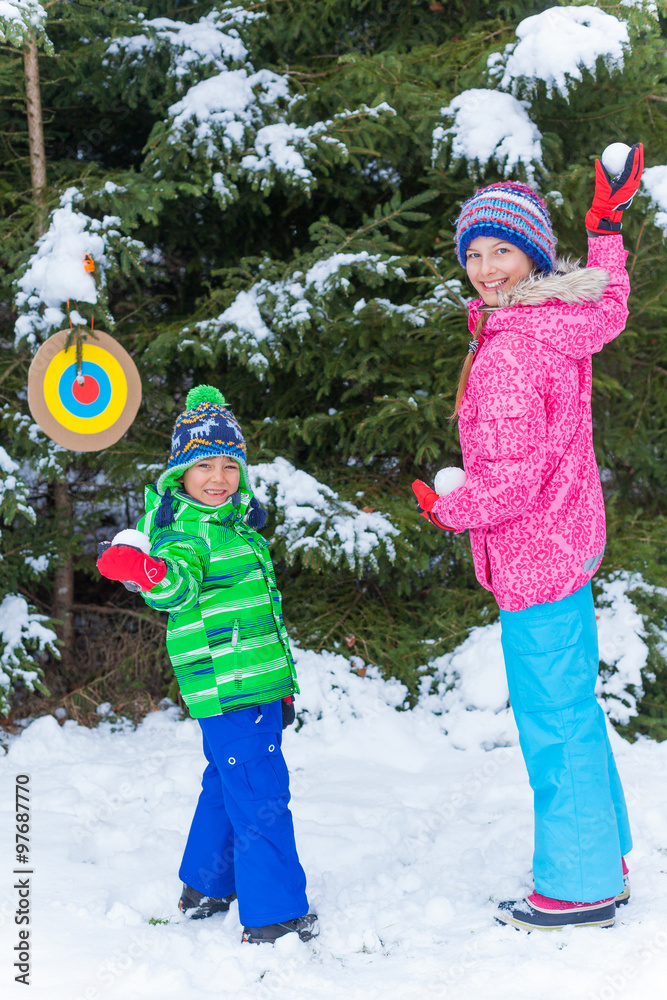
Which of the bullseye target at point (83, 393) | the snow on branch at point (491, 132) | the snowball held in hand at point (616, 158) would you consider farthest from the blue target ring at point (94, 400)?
the snowball held in hand at point (616, 158)

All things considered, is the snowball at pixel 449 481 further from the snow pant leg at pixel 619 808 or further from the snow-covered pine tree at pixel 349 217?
the snow-covered pine tree at pixel 349 217

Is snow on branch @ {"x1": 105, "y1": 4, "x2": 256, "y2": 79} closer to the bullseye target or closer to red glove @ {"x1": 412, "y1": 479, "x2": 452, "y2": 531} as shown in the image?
the bullseye target

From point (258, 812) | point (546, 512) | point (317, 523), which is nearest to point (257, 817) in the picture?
point (258, 812)

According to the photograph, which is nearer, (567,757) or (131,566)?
(131,566)

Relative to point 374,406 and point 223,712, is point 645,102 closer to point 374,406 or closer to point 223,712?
point 374,406

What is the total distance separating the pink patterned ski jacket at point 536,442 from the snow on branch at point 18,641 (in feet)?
9.03

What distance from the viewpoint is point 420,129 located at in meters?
4.27

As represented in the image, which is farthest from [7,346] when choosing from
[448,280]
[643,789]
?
[643,789]

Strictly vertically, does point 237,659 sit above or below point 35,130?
below

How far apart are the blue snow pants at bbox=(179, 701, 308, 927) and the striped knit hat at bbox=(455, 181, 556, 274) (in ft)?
5.51

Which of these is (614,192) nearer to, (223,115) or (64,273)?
(223,115)

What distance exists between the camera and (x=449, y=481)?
101 inches

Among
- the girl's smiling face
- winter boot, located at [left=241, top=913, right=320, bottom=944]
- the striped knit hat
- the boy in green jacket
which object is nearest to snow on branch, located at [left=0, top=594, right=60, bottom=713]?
the boy in green jacket

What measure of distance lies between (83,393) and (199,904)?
2278 mm
